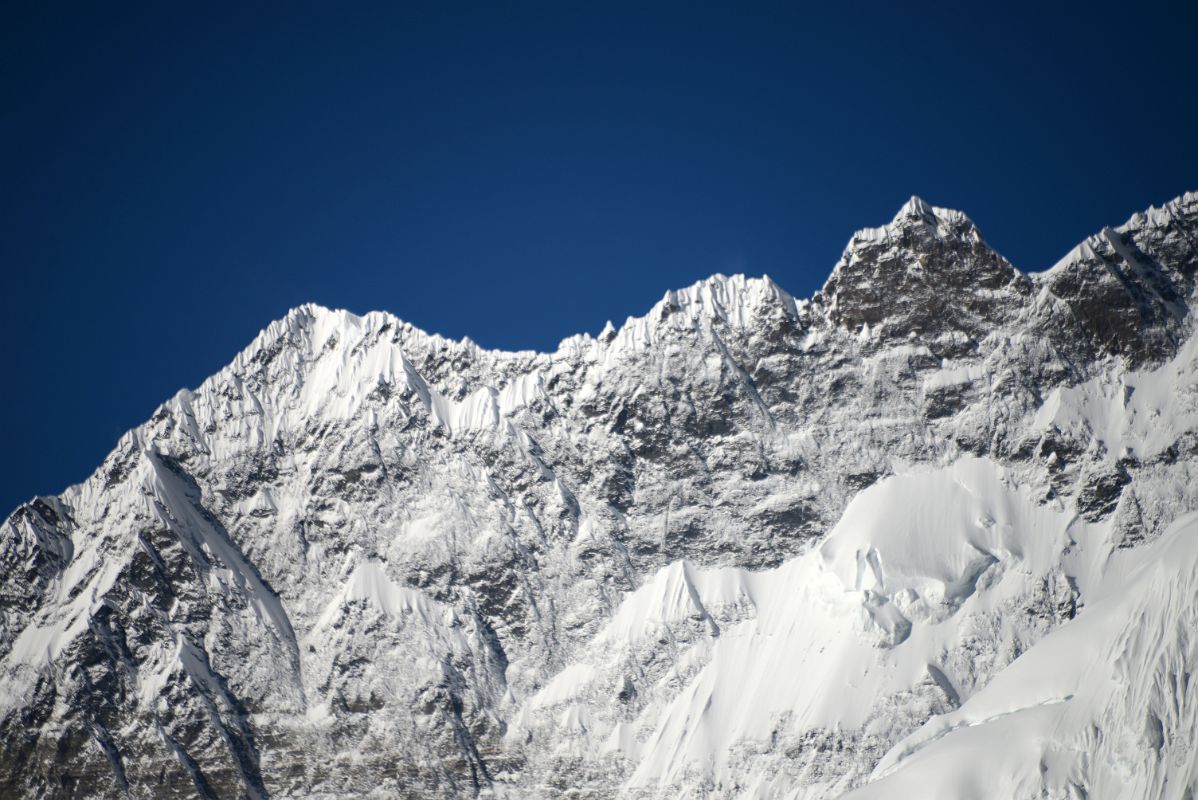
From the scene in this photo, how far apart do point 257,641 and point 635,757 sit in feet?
162

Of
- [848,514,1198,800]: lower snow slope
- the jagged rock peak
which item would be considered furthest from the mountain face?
[848,514,1198,800]: lower snow slope

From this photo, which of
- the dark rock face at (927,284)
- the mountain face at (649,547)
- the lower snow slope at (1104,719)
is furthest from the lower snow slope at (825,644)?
the lower snow slope at (1104,719)

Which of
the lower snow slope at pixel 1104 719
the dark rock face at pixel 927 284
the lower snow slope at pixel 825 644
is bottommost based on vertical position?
the lower snow slope at pixel 1104 719

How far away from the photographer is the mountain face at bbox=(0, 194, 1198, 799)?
160 meters

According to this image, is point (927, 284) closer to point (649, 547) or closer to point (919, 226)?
point (919, 226)

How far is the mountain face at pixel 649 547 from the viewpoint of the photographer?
525 ft

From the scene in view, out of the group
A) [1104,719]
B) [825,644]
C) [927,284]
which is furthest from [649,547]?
[1104,719]

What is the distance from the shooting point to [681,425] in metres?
180

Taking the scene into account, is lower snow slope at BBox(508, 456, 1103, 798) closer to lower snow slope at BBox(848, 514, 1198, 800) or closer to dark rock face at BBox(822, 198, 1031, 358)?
dark rock face at BBox(822, 198, 1031, 358)

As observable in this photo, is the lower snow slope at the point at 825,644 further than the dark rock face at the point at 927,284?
No

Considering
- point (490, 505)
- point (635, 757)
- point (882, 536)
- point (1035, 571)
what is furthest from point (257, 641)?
point (1035, 571)

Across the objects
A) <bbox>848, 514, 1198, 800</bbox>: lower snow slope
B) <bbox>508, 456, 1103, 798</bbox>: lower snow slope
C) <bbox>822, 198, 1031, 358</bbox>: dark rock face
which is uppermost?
<bbox>822, 198, 1031, 358</bbox>: dark rock face

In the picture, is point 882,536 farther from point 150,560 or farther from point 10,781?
point 10,781

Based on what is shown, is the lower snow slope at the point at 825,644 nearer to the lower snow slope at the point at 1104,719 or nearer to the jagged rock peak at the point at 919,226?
the jagged rock peak at the point at 919,226
